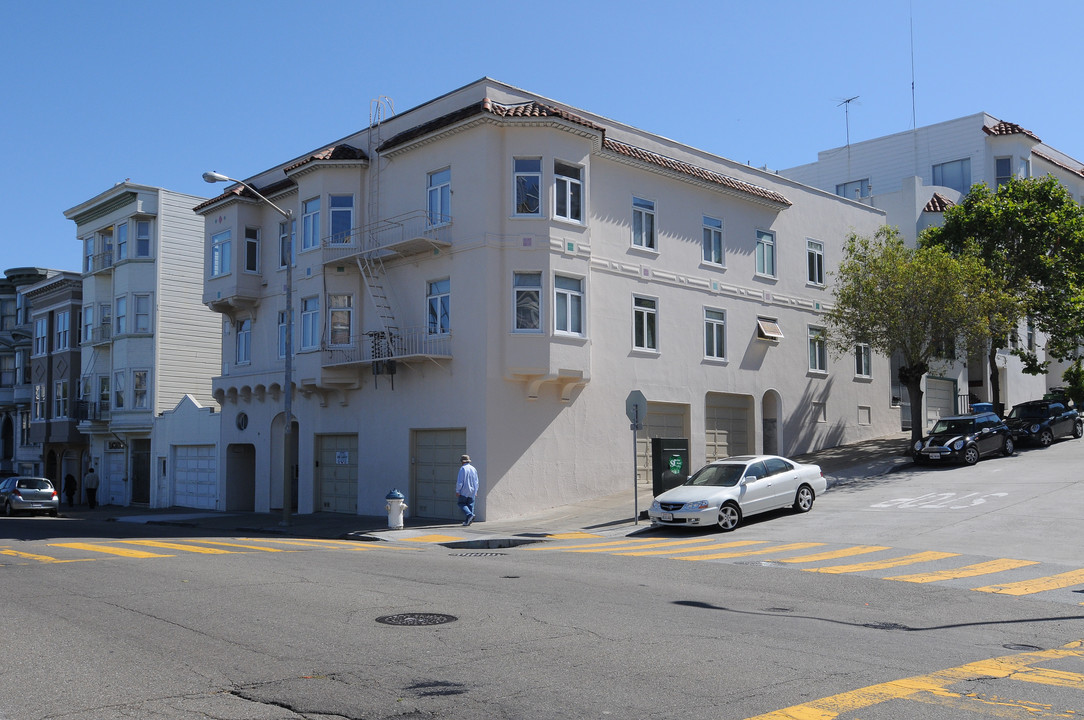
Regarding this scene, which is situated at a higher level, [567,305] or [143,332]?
[143,332]

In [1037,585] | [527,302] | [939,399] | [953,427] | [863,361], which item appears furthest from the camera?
[939,399]

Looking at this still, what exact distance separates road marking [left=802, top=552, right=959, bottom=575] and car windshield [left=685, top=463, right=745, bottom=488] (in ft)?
16.5

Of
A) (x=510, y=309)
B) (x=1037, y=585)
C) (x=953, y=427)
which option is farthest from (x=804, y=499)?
(x=953, y=427)

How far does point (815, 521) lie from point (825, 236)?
59.0 feet

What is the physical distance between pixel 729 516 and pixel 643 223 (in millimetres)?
11359

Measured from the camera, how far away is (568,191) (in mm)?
25250

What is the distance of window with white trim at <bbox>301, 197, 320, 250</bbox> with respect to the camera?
2880 cm

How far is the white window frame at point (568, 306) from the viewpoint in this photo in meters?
24.8

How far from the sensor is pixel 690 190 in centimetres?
2986

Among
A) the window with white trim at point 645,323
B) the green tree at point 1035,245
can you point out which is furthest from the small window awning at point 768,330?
the green tree at point 1035,245

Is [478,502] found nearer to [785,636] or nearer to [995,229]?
[785,636]

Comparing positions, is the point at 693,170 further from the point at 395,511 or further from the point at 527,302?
the point at 395,511

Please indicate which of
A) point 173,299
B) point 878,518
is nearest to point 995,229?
point 878,518

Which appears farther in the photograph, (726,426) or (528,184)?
(726,426)
